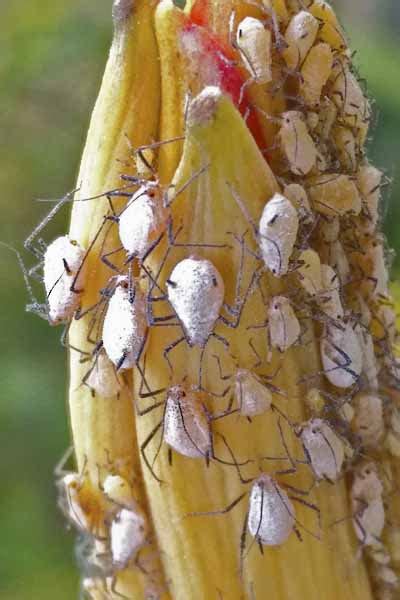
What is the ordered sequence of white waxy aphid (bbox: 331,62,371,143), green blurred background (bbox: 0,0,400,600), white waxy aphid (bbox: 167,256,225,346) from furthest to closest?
1. green blurred background (bbox: 0,0,400,600)
2. white waxy aphid (bbox: 331,62,371,143)
3. white waxy aphid (bbox: 167,256,225,346)

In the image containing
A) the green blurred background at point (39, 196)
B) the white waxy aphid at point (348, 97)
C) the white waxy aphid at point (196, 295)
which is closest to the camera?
the white waxy aphid at point (196, 295)

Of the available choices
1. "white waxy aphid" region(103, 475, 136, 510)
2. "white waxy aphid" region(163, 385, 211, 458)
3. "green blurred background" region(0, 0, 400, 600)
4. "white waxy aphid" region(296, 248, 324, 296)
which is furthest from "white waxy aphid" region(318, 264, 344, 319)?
"green blurred background" region(0, 0, 400, 600)

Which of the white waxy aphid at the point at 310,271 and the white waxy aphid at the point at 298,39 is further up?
the white waxy aphid at the point at 298,39

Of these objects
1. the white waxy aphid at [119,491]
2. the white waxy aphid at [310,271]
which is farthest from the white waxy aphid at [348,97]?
the white waxy aphid at [119,491]

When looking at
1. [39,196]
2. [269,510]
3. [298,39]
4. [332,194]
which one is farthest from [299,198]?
[39,196]

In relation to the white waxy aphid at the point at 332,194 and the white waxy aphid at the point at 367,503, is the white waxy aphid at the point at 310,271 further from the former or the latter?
the white waxy aphid at the point at 367,503

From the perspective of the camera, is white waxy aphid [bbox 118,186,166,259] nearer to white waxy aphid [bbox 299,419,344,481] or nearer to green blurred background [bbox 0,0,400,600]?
white waxy aphid [bbox 299,419,344,481]

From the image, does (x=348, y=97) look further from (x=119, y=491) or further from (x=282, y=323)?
(x=119, y=491)
